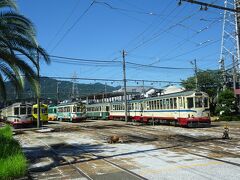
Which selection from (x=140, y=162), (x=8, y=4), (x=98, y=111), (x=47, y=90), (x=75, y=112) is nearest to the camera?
(x=140, y=162)

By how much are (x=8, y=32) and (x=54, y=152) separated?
5920 millimetres

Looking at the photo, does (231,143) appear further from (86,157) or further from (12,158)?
(12,158)

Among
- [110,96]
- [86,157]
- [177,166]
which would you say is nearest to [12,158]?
[86,157]

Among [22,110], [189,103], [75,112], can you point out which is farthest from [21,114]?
[189,103]

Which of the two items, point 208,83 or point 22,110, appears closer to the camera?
point 22,110

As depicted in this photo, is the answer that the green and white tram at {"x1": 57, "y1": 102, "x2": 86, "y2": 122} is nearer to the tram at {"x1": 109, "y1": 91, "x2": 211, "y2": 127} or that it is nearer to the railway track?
the tram at {"x1": 109, "y1": 91, "x2": 211, "y2": 127}

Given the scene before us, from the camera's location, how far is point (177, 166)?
40.5 ft

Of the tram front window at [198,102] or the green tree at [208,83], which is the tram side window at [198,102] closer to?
the tram front window at [198,102]

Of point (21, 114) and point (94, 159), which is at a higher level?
point (21, 114)

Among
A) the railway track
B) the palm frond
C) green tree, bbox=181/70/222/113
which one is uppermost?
green tree, bbox=181/70/222/113

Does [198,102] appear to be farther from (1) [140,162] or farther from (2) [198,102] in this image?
(1) [140,162]

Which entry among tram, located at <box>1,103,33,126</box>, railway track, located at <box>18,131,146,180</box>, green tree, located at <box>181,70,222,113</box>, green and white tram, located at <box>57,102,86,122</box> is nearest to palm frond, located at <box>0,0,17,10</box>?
railway track, located at <box>18,131,146,180</box>

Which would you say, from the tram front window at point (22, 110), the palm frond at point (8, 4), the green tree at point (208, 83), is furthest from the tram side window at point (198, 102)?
the green tree at point (208, 83)

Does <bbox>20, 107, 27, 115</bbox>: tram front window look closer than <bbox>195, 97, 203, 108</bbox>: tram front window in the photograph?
No
